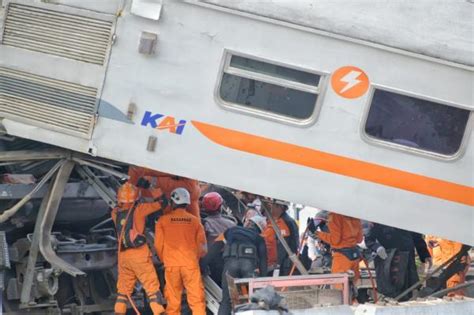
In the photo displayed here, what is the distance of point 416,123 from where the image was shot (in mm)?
7102

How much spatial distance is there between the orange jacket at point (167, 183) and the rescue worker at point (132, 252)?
0.12 m

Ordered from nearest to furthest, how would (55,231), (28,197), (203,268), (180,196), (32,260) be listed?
(28,197) → (32,260) → (180,196) → (55,231) → (203,268)

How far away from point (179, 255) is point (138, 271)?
14.9 inches

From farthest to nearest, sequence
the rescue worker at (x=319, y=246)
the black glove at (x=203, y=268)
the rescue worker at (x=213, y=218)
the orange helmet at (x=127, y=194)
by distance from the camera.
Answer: the rescue worker at (x=319, y=246) → the rescue worker at (x=213, y=218) → the black glove at (x=203, y=268) → the orange helmet at (x=127, y=194)

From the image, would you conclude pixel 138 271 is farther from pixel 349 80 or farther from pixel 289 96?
pixel 349 80

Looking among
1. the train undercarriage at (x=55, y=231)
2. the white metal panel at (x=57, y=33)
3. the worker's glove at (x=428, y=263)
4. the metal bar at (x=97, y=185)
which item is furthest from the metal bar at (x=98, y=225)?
the worker's glove at (x=428, y=263)

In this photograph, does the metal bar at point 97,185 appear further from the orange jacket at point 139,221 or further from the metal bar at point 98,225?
the metal bar at point 98,225

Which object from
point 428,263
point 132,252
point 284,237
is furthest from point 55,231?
point 428,263

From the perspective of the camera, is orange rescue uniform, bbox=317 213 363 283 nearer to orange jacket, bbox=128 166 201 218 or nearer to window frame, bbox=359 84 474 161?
orange jacket, bbox=128 166 201 218

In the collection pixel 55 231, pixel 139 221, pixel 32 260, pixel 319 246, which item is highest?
pixel 139 221

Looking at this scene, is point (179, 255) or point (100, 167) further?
point (179, 255)

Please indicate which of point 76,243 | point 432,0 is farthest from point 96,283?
point 432,0

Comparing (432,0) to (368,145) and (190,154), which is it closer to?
(368,145)

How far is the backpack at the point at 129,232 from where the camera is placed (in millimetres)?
8586
